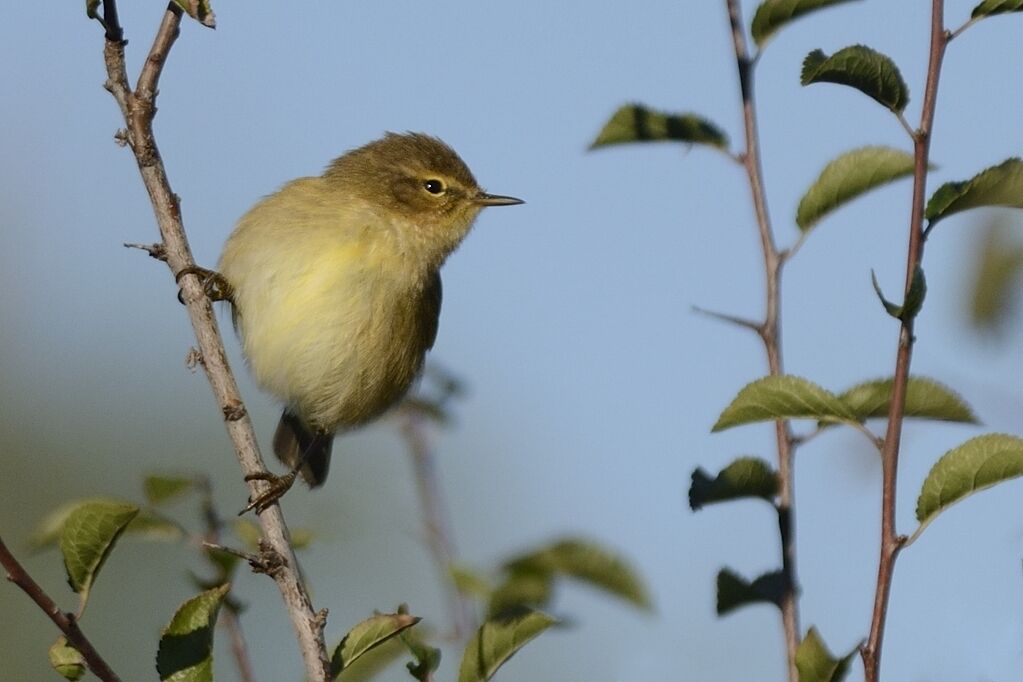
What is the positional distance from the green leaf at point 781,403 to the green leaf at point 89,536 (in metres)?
1.00

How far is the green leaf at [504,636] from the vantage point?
7.36ft

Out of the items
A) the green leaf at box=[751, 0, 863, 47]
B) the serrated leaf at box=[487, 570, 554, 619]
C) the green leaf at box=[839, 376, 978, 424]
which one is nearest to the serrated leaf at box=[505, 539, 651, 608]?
the serrated leaf at box=[487, 570, 554, 619]

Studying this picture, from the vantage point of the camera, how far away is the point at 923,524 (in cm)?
216

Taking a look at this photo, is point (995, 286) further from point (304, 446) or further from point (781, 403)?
point (304, 446)

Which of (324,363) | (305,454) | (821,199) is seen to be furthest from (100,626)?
(821,199)

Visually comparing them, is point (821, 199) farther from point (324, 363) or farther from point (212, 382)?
point (324, 363)

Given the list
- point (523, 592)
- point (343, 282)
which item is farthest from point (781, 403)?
point (343, 282)

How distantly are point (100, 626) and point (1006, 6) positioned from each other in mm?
9288

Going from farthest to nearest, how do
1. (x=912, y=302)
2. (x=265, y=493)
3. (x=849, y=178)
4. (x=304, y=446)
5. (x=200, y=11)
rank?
(x=304, y=446) → (x=265, y=493) → (x=849, y=178) → (x=200, y=11) → (x=912, y=302)

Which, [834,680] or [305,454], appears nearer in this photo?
[834,680]

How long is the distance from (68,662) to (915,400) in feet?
4.75

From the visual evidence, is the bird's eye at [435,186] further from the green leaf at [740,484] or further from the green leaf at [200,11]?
the green leaf at [740,484]

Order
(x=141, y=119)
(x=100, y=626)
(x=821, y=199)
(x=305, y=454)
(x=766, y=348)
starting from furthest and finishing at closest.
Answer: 1. (x=100, y=626)
2. (x=305, y=454)
3. (x=141, y=119)
4. (x=821, y=199)
5. (x=766, y=348)

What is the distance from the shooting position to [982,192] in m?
2.25
